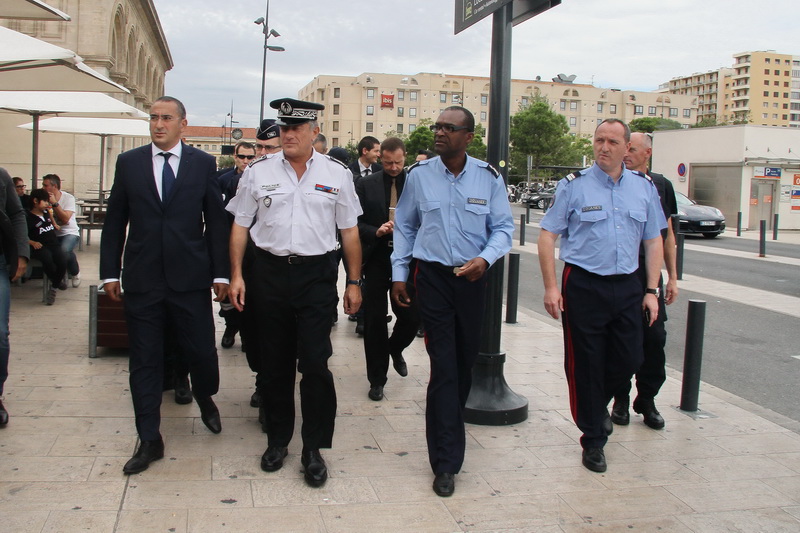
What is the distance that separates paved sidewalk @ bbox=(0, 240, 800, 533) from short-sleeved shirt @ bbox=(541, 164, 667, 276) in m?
1.23

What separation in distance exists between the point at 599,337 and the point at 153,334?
8.45ft

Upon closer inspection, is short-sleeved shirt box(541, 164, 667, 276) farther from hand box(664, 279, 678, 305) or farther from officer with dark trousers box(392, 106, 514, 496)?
hand box(664, 279, 678, 305)

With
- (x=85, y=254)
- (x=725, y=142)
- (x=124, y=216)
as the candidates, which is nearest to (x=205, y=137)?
(x=725, y=142)

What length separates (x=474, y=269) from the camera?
162 inches

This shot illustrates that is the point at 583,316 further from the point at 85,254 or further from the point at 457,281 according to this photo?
the point at 85,254

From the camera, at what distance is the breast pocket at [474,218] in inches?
168

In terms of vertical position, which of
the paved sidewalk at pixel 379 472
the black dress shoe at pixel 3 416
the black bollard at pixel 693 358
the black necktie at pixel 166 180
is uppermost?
the black necktie at pixel 166 180

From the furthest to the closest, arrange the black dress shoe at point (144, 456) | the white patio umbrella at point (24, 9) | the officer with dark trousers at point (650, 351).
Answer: the white patio umbrella at point (24, 9) < the officer with dark trousers at point (650, 351) < the black dress shoe at point (144, 456)

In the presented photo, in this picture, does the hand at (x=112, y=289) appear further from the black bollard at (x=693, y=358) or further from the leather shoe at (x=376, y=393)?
the black bollard at (x=693, y=358)

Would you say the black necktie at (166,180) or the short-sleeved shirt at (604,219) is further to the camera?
the short-sleeved shirt at (604,219)

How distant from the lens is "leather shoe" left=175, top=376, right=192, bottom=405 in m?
5.52

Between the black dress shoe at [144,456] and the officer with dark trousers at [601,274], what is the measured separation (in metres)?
2.39

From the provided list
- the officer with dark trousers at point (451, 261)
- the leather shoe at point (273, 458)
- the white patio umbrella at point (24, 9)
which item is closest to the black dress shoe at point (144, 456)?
the leather shoe at point (273, 458)

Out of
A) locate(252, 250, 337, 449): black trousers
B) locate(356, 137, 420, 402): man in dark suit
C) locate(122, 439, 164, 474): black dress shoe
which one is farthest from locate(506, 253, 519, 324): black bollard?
locate(122, 439, 164, 474): black dress shoe
